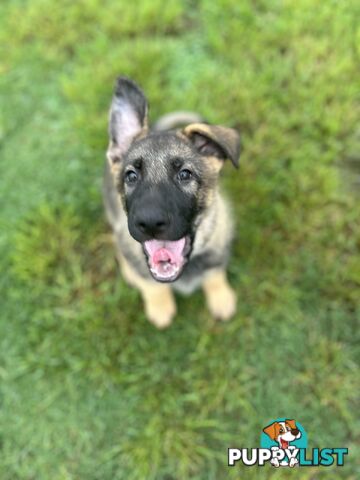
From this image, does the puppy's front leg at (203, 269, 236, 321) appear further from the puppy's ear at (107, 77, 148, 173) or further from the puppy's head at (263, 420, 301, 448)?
the puppy's ear at (107, 77, 148, 173)

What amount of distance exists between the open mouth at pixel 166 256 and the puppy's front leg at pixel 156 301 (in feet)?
2.49

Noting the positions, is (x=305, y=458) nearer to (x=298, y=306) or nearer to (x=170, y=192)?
(x=298, y=306)

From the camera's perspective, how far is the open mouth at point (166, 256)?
10.3 feet

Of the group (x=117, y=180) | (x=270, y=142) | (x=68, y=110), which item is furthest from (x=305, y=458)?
(x=68, y=110)

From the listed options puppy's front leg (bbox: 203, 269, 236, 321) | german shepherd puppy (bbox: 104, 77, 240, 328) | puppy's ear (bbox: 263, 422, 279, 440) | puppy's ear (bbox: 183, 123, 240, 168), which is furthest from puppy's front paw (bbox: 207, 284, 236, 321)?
puppy's ear (bbox: 183, 123, 240, 168)

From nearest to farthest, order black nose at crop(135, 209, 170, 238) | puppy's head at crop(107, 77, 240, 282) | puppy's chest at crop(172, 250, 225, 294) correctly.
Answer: black nose at crop(135, 209, 170, 238), puppy's head at crop(107, 77, 240, 282), puppy's chest at crop(172, 250, 225, 294)

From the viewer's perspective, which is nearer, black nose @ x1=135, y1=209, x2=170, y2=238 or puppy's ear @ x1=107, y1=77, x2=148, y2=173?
black nose @ x1=135, y1=209, x2=170, y2=238

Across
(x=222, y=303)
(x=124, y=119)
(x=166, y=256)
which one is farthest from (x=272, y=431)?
(x=124, y=119)

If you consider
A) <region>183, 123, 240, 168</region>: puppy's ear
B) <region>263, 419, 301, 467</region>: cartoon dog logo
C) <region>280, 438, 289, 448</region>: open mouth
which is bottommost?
<region>280, 438, 289, 448</region>: open mouth

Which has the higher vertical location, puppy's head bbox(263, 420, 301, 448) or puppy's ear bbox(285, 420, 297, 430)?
Answer: puppy's ear bbox(285, 420, 297, 430)

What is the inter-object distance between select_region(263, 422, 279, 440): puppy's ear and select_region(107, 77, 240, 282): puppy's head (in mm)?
1734

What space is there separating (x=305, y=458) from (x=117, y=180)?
2735 millimetres

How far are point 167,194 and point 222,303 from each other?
5.49ft

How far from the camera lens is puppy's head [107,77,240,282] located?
2.82m
